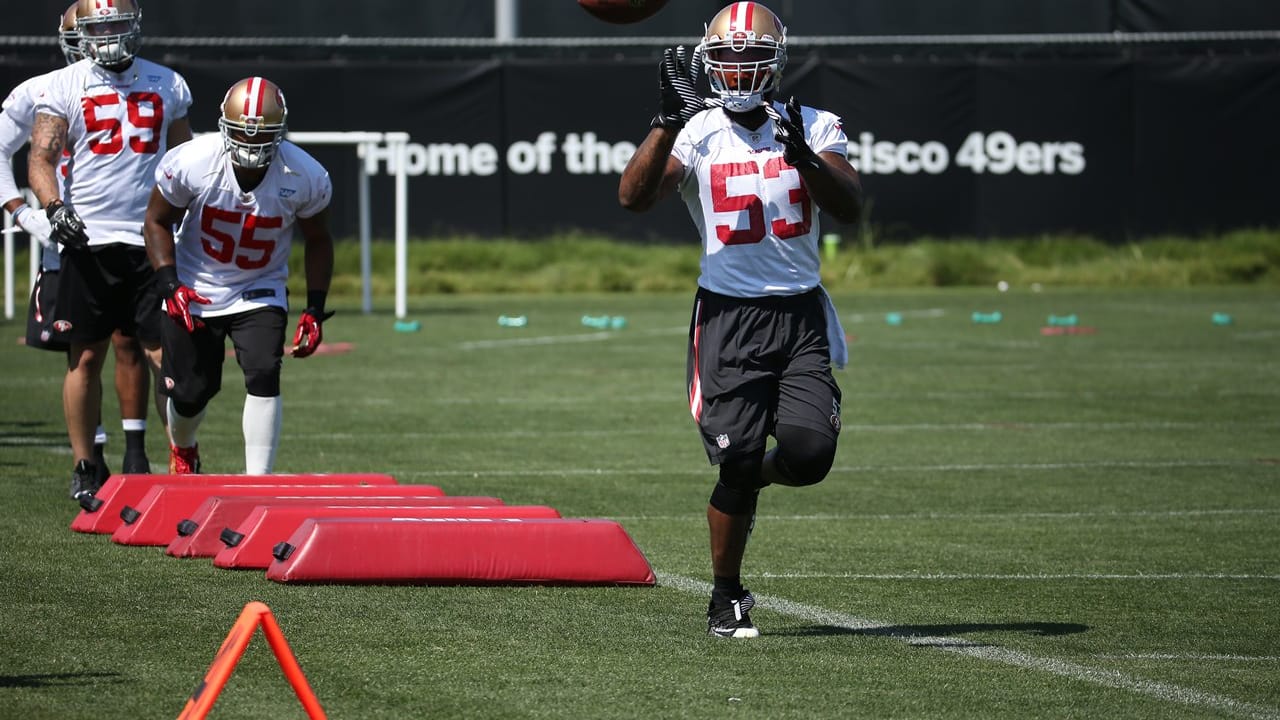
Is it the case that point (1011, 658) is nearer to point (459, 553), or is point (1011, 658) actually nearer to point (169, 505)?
point (459, 553)

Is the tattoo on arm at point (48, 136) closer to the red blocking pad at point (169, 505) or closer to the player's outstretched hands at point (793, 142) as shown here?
the red blocking pad at point (169, 505)

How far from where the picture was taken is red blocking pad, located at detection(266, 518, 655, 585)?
22.2 feet

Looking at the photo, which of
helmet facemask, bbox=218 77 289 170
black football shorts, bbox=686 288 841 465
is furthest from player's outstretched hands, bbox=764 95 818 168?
helmet facemask, bbox=218 77 289 170

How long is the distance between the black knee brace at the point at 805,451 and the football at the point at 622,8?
2.19 meters

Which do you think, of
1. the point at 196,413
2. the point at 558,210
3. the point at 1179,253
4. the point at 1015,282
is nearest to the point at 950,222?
the point at 1015,282

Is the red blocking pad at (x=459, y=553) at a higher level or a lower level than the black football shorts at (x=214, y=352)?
lower

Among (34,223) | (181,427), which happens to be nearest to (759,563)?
(181,427)

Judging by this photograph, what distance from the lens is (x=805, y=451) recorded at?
615cm

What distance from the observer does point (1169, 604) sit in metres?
6.81

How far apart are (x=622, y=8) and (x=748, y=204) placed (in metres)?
1.66

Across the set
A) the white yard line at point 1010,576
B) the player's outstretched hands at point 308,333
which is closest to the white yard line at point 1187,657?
the white yard line at point 1010,576

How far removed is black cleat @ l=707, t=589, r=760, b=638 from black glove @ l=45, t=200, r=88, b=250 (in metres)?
3.77

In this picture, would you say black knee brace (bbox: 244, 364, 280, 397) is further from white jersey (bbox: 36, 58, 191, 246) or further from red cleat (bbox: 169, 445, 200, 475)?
white jersey (bbox: 36, 58, 191, 246)

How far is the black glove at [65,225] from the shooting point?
8.52 m
